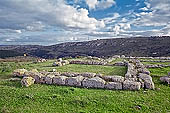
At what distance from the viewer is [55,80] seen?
1238cm

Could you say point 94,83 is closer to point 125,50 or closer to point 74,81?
point 74,81

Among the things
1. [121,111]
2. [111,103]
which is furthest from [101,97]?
[121,111]

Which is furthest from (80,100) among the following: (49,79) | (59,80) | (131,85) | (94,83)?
(49,79)

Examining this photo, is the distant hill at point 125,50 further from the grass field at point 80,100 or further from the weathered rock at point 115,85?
the grass field at point 80,100

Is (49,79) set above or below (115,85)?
above

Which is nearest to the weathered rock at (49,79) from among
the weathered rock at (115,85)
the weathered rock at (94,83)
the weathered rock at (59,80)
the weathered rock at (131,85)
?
the weathered rock at (59,80)

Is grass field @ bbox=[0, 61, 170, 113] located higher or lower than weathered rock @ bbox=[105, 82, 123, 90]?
lower

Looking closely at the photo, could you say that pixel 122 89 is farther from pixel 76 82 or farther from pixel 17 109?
pixel 17 109

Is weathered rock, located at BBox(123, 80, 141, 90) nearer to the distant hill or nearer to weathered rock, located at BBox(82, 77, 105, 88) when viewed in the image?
weathered rock, located at BBox(82, 77, 105, 88)

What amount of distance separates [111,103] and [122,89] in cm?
257

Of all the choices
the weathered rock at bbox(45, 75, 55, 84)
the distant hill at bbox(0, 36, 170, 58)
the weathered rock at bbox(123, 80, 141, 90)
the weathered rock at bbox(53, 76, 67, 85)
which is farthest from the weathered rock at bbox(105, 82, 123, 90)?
the distant hill at bbox(0, 36, 170, 58)

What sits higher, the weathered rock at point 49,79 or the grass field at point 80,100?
the weathered rock at point 49,79

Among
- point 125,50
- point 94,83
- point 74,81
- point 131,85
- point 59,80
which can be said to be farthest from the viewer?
point 125,50

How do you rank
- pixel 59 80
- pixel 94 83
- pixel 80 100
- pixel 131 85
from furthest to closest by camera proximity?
1. pixel 59 80
2. pixel 94 83
3. pixel 131 85
4. pixel 80 100
